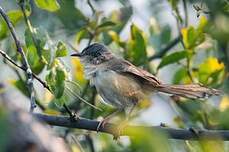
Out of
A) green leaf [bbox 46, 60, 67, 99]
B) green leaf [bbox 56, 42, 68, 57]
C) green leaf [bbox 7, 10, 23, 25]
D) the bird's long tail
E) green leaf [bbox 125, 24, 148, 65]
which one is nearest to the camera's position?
green leaf [bbox 46, 60, 67, 99]

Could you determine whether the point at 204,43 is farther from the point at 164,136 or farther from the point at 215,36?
the point at 164,136

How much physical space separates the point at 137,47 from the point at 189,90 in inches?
28.5

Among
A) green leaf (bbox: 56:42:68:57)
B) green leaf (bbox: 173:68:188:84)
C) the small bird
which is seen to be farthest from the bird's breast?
green leaf (bbox: 56:42:68:57)

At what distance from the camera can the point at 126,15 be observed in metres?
4.84

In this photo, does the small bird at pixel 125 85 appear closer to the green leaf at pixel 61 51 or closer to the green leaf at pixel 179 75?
the green leaf at pixel 179 75

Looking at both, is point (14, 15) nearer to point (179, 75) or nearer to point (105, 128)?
point (105, 128)

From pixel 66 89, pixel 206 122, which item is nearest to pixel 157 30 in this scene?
pixel 206 122

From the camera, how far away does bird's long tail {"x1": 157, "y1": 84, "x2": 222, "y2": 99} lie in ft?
12.7

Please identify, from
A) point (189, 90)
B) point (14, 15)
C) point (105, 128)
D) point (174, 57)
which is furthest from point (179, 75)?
point (14, 15)

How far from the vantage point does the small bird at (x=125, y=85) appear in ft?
13.6

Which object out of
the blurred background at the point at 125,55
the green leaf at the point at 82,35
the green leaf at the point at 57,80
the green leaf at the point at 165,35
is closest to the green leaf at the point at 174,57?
the blurred background at the point at 125,55

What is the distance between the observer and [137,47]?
453 cm

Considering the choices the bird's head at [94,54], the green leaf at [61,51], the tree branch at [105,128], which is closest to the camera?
the green leaf at [61,51]

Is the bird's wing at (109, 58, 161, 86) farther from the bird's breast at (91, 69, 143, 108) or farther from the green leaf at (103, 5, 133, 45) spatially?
the green leaf at (103, 5, 133, 45)
